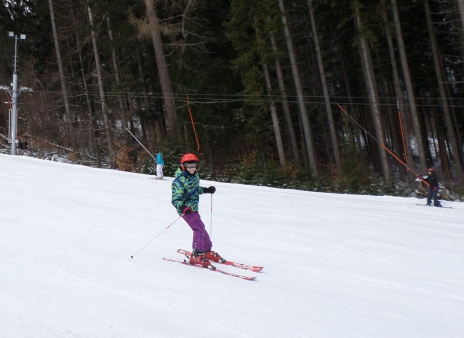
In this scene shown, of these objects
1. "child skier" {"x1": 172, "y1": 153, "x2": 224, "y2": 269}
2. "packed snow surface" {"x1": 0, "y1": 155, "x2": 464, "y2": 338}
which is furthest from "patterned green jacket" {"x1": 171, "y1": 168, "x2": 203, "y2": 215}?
"packed snow surface" {"x1": 0, "y1": 155, "x2": 464, "y2": 338}

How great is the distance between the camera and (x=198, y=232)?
24.3ft

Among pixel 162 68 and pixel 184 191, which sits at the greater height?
pixel 162 68

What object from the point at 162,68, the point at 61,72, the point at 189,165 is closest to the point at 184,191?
the point at 189,165

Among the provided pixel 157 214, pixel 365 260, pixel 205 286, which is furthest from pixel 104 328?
pixel 157 214

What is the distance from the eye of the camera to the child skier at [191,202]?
23.6ft

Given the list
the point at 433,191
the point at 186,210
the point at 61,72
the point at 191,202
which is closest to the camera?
the point at 186,210

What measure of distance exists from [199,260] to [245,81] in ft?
61.6

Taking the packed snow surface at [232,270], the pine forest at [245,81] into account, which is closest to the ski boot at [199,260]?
the packed snow surface at [232,270]

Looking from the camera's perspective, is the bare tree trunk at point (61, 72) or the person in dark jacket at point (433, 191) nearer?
the person in dark jacket at point (433, 191)

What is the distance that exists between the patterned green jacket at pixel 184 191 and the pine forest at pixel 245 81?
13.3 metres

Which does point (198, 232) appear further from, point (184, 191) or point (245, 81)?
point (245, 81)

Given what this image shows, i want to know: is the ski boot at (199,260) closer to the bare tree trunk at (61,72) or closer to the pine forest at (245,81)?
the pine forest at (245,81)

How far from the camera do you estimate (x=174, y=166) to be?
2377 centimetres

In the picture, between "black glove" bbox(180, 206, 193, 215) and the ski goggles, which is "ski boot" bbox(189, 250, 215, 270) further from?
the ski goggles
